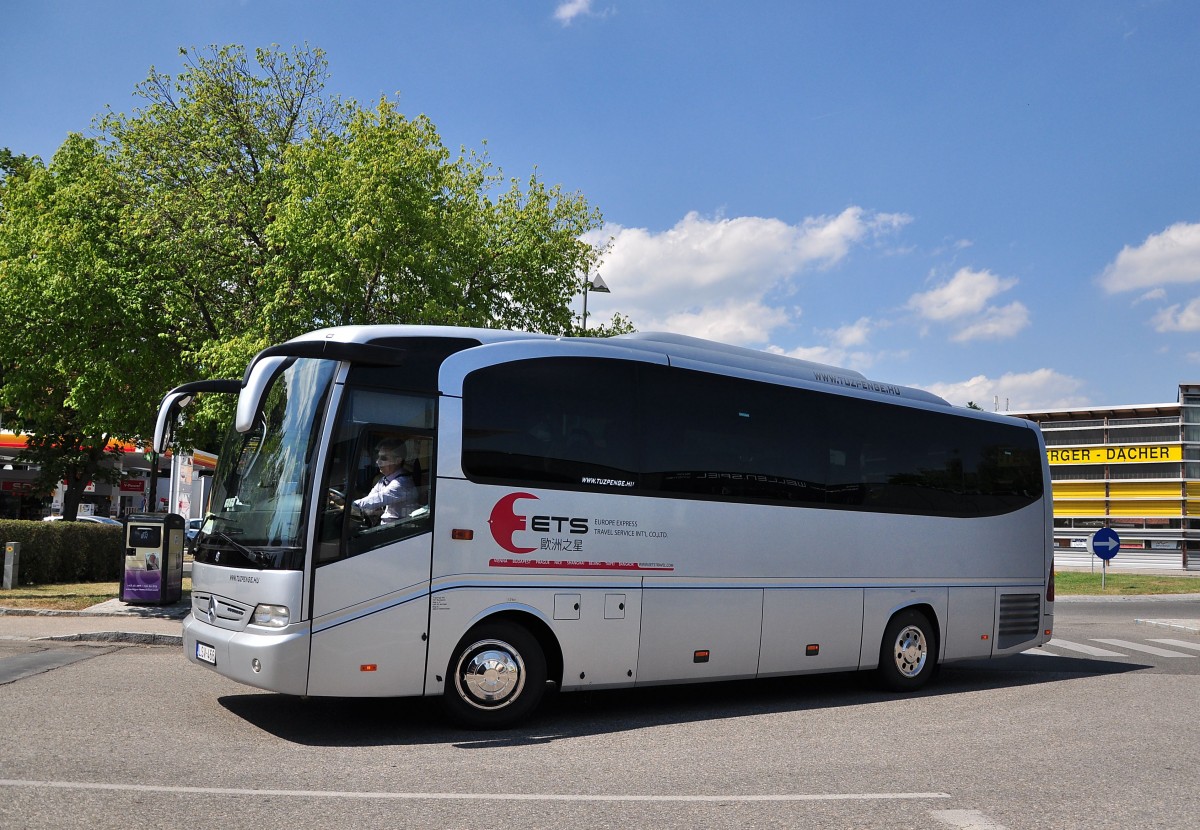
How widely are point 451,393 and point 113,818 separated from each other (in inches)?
156

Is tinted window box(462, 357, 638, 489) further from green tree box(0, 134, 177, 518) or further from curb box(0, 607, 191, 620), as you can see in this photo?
green tree box(0, 134, 177, 518)

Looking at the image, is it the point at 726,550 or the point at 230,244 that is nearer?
the point at 726,550

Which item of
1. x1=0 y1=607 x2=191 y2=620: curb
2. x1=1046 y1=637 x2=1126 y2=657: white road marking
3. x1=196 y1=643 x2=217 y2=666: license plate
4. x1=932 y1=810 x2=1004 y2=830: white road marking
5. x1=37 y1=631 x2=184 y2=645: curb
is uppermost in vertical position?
x1=196 y1=643 x2=217 y2=666: license plate

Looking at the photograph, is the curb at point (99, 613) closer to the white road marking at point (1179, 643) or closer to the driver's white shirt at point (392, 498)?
the driver's white shirt at point (392, 498)

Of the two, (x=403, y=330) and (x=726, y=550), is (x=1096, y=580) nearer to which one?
(x=726, y=550)

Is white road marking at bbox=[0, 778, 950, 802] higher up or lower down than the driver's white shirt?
lower down

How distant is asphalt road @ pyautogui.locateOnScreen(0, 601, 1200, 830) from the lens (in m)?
5.57

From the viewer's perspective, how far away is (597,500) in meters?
8.76

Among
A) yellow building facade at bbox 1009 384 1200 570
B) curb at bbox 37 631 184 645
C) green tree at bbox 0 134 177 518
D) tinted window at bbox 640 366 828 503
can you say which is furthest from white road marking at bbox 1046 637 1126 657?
yellow building facade at bbox 1009 384 1200 570

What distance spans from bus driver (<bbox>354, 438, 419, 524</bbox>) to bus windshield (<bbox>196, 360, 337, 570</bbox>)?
0.49 meters

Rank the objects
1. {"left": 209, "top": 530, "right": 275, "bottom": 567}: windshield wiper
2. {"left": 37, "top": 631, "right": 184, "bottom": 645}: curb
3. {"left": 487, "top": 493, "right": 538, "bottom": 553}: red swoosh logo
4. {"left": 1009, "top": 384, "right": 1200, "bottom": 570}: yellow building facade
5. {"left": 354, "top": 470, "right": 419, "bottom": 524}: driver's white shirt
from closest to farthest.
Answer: {"left": 209, "top": 530, "right": 275, "bottom": 567}: windshield wiper → {"left": 354, "top": 470, "right": 419, "bottom": 524}: driver's white shirt → {"left": 487, "top": 493, "right": 538, "bottom": 553}: red swoosh logo → {"left": 37, "top": 631, "right": 184, "bottom": 645}: curb → {"left": 1009, "top": 384, "right": 1200, "bottom": 570}: yellow building facade

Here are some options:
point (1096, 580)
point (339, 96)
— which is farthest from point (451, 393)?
point (1096, 580)

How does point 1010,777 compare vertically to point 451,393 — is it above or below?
below

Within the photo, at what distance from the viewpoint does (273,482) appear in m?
7.87
